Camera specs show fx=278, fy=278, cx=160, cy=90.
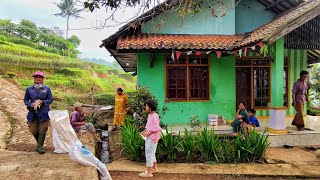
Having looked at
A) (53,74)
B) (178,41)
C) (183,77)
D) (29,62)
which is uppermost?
(29,62)

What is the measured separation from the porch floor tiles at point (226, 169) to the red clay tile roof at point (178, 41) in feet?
12.4

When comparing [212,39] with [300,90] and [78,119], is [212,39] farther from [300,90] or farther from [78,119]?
[78,119]

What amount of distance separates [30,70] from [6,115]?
16416mm

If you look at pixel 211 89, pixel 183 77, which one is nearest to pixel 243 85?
pixel 211 89

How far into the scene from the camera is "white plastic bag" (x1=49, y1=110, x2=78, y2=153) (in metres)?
6.04

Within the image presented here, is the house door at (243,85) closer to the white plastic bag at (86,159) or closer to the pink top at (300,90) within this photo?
the pink top at (300,90)

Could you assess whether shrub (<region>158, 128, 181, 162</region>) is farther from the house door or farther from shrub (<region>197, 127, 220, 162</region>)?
the house door

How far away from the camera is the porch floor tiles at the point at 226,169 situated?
595cm

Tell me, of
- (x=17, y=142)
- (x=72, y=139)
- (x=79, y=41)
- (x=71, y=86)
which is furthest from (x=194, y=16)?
(x=79, y=41)

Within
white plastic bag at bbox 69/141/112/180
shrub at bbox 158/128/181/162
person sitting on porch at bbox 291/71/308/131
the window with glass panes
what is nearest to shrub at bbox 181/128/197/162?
shrub at bbox 158/128/181/162

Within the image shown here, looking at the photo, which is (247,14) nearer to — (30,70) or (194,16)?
(194,16)

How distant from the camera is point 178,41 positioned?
30.6ft

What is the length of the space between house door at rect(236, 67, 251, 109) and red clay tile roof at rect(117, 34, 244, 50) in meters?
1.29

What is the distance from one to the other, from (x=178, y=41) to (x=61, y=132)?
4986 millimetres
